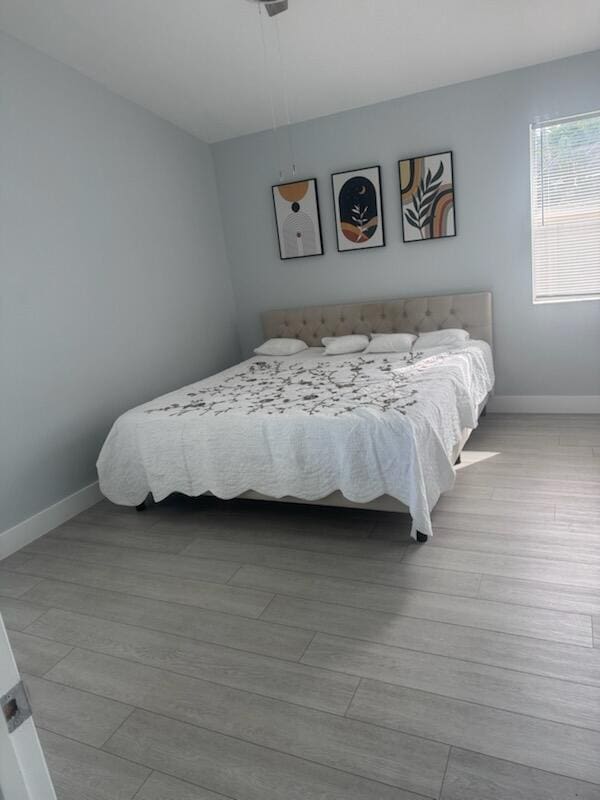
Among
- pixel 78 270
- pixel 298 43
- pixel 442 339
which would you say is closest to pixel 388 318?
pixel 442 339

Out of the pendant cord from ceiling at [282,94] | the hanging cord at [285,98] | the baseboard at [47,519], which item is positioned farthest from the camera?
the hanging cord at [285,98]

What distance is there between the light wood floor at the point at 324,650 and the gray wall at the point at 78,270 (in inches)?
24.5

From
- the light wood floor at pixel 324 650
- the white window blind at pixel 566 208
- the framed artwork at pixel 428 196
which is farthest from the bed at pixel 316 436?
the framed artwork at pixel 428 196

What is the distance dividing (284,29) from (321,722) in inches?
129

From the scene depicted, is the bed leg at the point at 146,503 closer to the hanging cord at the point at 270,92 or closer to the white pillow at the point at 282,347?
the white pillow at the point at 282,347

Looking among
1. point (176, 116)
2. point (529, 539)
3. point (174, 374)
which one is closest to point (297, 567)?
point (529, 539)

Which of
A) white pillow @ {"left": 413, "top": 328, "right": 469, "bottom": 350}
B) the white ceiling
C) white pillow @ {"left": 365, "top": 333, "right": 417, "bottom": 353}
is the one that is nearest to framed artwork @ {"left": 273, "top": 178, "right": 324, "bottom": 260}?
the white ceiling

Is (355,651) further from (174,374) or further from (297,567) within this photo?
(174,374)

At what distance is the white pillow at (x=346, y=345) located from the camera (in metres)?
3.93

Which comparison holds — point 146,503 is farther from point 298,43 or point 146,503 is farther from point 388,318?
point 298,43

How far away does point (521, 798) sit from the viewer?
1.19m

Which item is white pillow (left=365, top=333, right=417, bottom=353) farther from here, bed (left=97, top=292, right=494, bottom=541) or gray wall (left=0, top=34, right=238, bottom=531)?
gray wall (left=0, top=34, right=238, bottom=531)

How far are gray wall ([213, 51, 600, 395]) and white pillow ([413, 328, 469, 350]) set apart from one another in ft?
1.48

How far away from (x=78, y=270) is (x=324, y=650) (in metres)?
2.61
